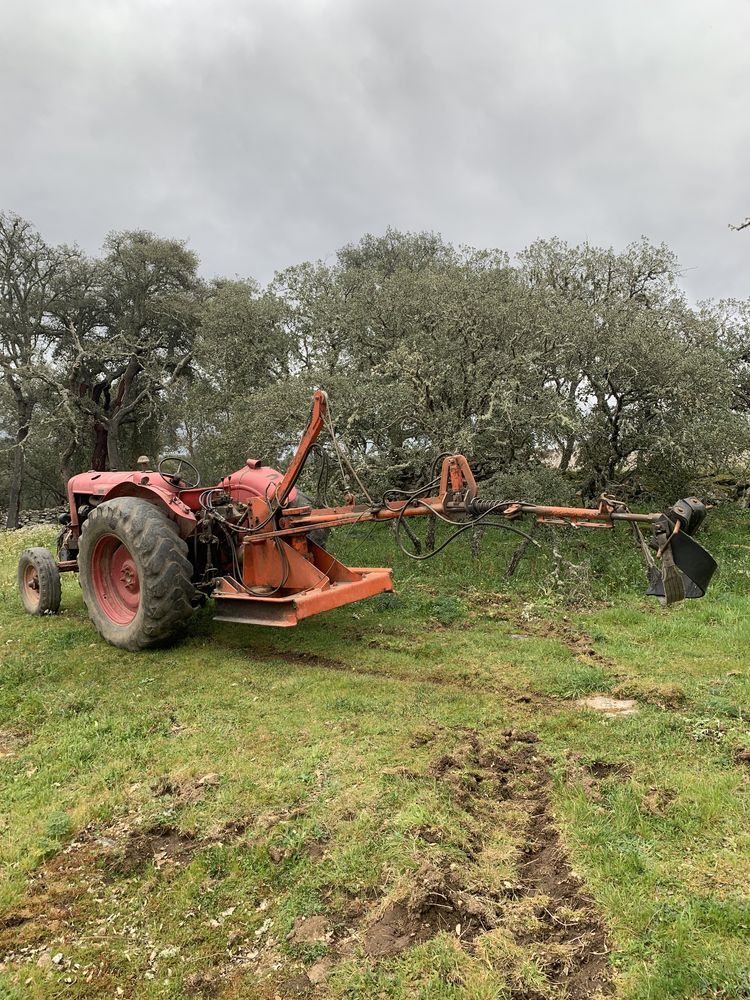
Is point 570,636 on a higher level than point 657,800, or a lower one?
higher

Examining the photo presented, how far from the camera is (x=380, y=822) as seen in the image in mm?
3127

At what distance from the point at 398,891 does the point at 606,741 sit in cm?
183

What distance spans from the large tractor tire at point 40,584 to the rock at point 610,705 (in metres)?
6.12

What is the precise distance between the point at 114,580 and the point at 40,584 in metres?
1.42

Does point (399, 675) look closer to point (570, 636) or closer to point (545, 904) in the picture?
point (570, 636)

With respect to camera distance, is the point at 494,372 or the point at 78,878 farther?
the point at 494,372

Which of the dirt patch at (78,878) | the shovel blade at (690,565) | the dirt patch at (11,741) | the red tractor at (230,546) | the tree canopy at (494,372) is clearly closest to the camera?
the dirt patch at (78,878)

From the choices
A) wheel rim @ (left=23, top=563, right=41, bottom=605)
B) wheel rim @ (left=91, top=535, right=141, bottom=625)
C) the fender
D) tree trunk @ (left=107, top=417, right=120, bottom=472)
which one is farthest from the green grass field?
tree trunk @ (left=107, top=417, right=120, bottom=472)

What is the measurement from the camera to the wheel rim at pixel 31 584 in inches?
313

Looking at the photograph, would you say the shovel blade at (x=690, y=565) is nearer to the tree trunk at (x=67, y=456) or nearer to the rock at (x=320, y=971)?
the rock at (x=320, y=971)

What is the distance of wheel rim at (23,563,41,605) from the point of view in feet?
26.1

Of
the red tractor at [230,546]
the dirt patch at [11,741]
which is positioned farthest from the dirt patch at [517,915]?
the dirt patch at [11,741]

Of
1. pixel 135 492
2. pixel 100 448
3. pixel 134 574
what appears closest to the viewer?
pixel 134 574

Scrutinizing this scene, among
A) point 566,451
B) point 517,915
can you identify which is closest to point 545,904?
point 517,915
